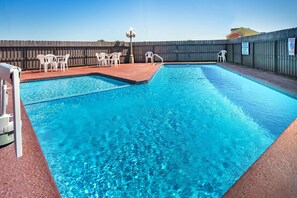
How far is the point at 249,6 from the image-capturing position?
15.2 metres

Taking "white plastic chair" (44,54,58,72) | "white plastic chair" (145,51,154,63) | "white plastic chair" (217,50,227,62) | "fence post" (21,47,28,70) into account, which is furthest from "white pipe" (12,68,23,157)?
"white plastic chair" (217,50,227,62)

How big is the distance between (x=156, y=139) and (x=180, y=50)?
13270mm

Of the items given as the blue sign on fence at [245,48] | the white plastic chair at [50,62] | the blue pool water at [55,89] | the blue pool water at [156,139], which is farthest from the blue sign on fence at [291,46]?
the white plastic chair at [50,62]

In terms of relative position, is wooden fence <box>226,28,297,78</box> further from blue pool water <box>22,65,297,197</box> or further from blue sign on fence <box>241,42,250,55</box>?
blue pool water <box>22,65,297,197</box>

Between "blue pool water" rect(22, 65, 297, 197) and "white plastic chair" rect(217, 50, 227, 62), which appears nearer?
"blue pool water" rect(22, 65, 297, 197)

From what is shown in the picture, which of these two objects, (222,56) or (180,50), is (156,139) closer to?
(222,56)

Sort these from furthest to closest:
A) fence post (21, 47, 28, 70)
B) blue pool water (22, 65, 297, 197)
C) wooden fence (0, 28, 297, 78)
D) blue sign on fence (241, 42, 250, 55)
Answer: blue sign on fence (241, 42, 250, 55) < fence post (21, 47, 28, 70) < wooden fence (0, 28, 297, 78) < blue pool water (22, 65, 297, 197)

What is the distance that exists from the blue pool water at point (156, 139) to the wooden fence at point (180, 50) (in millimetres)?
2568

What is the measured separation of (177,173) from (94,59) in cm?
1228

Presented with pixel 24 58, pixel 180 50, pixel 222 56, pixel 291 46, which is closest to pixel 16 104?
pixel 291 46

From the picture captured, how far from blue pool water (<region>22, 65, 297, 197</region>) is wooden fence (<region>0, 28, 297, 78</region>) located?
2568mm

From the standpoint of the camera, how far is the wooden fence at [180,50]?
309 inches

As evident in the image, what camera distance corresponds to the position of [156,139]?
3.18 meters

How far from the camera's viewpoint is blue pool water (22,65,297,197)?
6.98 feet
